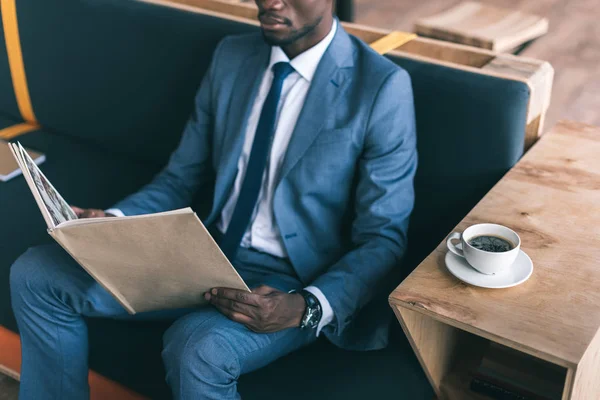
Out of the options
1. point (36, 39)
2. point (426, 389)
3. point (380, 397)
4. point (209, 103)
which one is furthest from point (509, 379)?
point (36, 39)

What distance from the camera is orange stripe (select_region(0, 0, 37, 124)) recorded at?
2.42 m

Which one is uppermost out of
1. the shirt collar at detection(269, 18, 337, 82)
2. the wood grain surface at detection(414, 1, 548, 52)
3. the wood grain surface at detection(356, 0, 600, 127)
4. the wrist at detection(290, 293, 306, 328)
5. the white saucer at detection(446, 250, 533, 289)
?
the shirt collar at detection(269, 18, 337, 82)

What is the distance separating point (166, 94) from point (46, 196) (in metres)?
0.81

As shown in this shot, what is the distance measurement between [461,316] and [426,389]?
1.29 ft

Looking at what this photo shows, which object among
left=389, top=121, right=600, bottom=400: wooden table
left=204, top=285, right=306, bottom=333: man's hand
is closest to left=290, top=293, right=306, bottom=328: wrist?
left=204, top=285, right=306, bottom=333: man's hand

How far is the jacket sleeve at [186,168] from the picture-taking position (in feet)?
5.95

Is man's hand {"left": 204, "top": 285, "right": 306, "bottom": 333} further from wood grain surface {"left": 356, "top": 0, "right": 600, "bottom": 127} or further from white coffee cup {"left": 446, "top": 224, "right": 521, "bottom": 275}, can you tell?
wood grain surface {"left": 356, "top": 0, "right": 600, "bottom": 127}

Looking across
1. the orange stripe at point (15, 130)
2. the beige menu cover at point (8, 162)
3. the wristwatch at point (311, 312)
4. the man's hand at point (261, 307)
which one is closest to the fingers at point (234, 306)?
the man's hand at point (261, 307)

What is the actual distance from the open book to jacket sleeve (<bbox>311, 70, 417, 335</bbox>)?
0.26 meters

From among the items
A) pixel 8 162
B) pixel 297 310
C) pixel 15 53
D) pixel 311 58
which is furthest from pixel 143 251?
pixel 15 53

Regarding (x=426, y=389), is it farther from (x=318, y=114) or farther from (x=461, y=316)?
(x=318, y=114)

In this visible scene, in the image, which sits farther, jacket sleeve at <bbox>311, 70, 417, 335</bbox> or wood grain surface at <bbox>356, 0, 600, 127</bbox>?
wood grain surface at <bbox>356, 0, 600, 127</bbox>

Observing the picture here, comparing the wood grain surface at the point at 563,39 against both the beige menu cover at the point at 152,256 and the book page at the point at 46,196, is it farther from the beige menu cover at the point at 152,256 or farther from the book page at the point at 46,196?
the book page at the point at 46,196

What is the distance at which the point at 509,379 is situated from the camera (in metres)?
1.53
